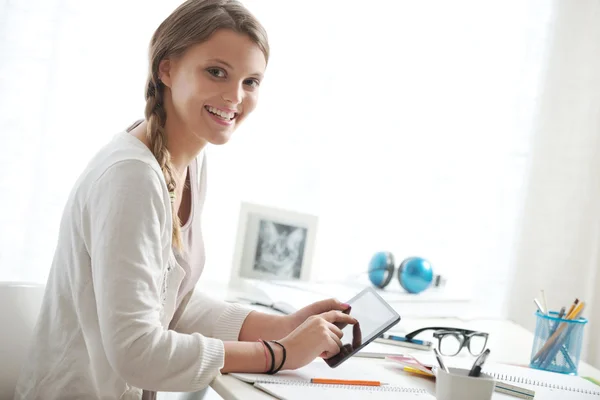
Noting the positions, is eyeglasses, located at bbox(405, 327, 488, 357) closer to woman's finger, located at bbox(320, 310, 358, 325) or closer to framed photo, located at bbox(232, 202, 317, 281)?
woman's finger, located at bbox(320, 310, 358, 325)

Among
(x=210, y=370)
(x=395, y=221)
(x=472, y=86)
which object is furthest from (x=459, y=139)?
(x=210, y=370)

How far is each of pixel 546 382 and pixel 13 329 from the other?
967 millimetres

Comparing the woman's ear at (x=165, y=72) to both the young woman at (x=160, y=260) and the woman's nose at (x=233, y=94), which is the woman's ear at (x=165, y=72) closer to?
the young woman at (x=160, y=260)

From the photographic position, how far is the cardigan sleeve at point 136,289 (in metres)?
1.03

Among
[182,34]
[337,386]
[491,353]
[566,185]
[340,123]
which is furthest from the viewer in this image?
[566,185]

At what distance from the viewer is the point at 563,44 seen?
2633mm

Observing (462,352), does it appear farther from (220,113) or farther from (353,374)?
(220,113)

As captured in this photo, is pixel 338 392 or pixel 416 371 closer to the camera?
pixel 338 392

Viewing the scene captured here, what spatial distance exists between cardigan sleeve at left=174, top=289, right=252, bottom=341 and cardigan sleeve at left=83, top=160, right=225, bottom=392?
0.29m

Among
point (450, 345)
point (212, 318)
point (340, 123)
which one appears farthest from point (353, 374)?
point (340, 123)

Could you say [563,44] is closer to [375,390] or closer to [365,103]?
[365,103]

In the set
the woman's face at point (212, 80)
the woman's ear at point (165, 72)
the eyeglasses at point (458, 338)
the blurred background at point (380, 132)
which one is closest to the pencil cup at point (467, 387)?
the eyeglasses at point (458, 338)

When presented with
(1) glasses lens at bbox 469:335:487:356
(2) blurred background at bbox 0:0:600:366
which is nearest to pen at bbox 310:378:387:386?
(1) glasses lens at bbox 469:335:487:356

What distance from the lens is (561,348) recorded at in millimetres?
1493
